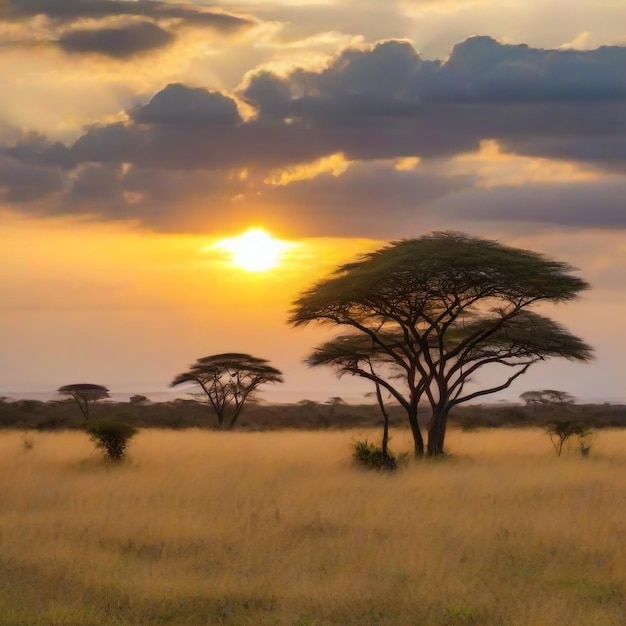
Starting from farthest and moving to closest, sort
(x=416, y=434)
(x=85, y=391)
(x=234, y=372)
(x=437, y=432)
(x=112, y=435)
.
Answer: (x=85, y=391) < (x=234, y=372) < (x=416, y=434) < (x=437, y=432) < (x=112, y=435)

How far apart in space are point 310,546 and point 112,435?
491 inches

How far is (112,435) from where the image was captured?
2386cm

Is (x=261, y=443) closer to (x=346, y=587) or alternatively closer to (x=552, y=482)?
(x=552, y=482)

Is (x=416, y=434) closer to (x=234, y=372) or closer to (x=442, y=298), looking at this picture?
(x=442, y=298)

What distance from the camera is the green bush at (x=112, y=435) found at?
77.9 feet

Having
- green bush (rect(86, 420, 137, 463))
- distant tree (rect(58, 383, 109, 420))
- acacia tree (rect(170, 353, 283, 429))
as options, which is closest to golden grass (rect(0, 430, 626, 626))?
green bush (rect(86, 420, 137, 463))

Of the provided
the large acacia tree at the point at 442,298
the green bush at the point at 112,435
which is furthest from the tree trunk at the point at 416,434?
the green bush at the point at 112,435

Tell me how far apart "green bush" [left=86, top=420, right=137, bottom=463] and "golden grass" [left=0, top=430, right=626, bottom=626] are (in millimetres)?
1231

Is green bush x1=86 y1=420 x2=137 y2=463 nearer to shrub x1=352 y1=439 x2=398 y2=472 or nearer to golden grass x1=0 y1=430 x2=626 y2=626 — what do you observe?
golden grass x1=0 y1=430 x2=626 y2=626

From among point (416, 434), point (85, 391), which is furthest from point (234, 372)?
point (416, 434)

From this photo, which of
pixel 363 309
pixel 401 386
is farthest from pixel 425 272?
pixel 401 386

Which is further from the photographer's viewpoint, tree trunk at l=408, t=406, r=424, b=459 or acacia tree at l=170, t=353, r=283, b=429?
acacia tree at l=170, t=353, r=283, b=429

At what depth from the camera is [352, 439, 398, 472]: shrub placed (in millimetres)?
22959

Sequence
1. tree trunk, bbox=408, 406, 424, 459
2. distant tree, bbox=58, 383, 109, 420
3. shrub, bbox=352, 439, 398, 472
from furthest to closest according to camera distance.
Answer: distant tree, bbox=58, 383, 109, 420
tree trunk, bbox=408, 406, 424, 459
shrub, bbox=352, 439, 398, 472
